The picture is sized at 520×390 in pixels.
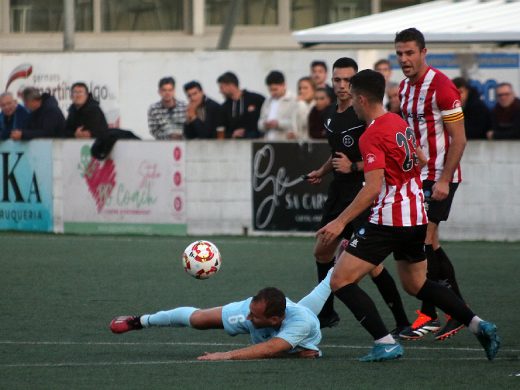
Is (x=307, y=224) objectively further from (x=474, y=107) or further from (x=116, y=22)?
(x=116, y=22)

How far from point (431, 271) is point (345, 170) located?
98 centimetres

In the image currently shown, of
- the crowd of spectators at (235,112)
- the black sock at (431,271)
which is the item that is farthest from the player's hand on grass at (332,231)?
the crowd of spectators at (235,112)

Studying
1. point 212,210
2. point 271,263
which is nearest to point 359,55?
point 212,210

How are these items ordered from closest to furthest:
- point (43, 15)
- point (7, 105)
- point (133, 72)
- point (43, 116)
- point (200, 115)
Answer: point (200, 115)
point (43, 116)
point (7, 105)
point (133, 72)
point (43, 15)

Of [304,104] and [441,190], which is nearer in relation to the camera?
[441,190]

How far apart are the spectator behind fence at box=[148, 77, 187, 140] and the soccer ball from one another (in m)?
9.01

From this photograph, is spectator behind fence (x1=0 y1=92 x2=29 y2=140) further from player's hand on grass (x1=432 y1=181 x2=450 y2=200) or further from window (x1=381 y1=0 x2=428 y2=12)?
window (x1=381 y1=0 x2=428 y2=12)

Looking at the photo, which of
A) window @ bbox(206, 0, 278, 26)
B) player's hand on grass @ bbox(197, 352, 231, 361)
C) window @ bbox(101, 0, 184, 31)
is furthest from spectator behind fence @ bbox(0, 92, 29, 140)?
window @ bbox(206, 0, 278, 26)

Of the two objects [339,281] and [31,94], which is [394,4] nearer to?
[31,94]

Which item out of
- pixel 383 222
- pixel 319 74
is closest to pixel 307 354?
pixel 383 222

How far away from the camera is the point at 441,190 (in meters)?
9.07

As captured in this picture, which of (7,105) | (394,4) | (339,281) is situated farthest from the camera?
(394,4)

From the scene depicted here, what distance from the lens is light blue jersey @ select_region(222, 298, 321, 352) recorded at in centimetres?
812

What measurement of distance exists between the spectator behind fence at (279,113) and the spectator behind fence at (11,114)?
11.8 ft
